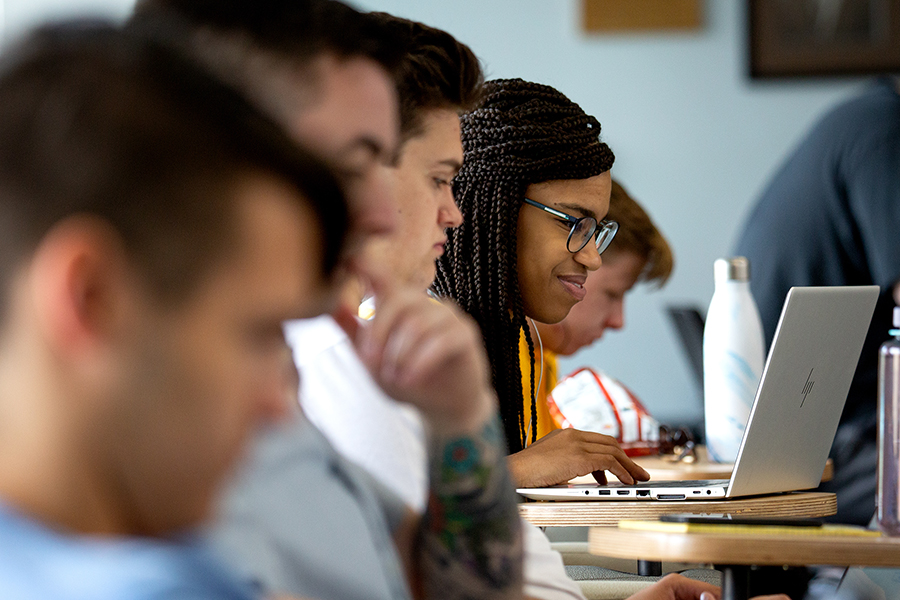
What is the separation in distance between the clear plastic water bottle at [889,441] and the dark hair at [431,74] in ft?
1.95

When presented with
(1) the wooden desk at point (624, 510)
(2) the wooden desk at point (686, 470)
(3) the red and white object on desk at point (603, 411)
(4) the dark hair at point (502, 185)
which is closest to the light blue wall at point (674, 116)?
(3) the red and white object on desk at point (603, 411)

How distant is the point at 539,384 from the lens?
184 cm

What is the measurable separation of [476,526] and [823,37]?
349 cm

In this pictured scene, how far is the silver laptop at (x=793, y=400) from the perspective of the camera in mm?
1236

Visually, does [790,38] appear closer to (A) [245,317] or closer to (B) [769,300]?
(B) [769,300]

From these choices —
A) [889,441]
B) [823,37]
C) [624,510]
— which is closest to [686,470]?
[624,510]

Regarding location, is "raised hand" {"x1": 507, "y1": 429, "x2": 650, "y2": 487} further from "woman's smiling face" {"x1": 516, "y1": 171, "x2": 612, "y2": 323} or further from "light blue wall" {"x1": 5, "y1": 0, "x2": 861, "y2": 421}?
"light blue wall" {"x1": 5, "y1": 0, "x2": 861, "y2": 421}

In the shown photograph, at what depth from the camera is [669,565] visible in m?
1.63

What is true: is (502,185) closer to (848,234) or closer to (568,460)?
(568,460)

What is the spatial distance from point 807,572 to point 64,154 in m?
1.16

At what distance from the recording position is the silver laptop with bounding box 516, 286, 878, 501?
1236 mm

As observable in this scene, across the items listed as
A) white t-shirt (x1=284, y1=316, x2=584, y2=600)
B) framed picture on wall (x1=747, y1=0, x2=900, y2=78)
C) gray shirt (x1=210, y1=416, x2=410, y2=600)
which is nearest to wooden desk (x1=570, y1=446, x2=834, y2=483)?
white t-shirt (x1=284, y1=316, x2=584, y2=600)

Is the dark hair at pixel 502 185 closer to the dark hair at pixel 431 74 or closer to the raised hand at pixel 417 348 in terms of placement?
the dark hair at pixel 431 74

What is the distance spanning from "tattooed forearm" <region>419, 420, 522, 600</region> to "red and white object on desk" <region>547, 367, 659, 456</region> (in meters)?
1.26
